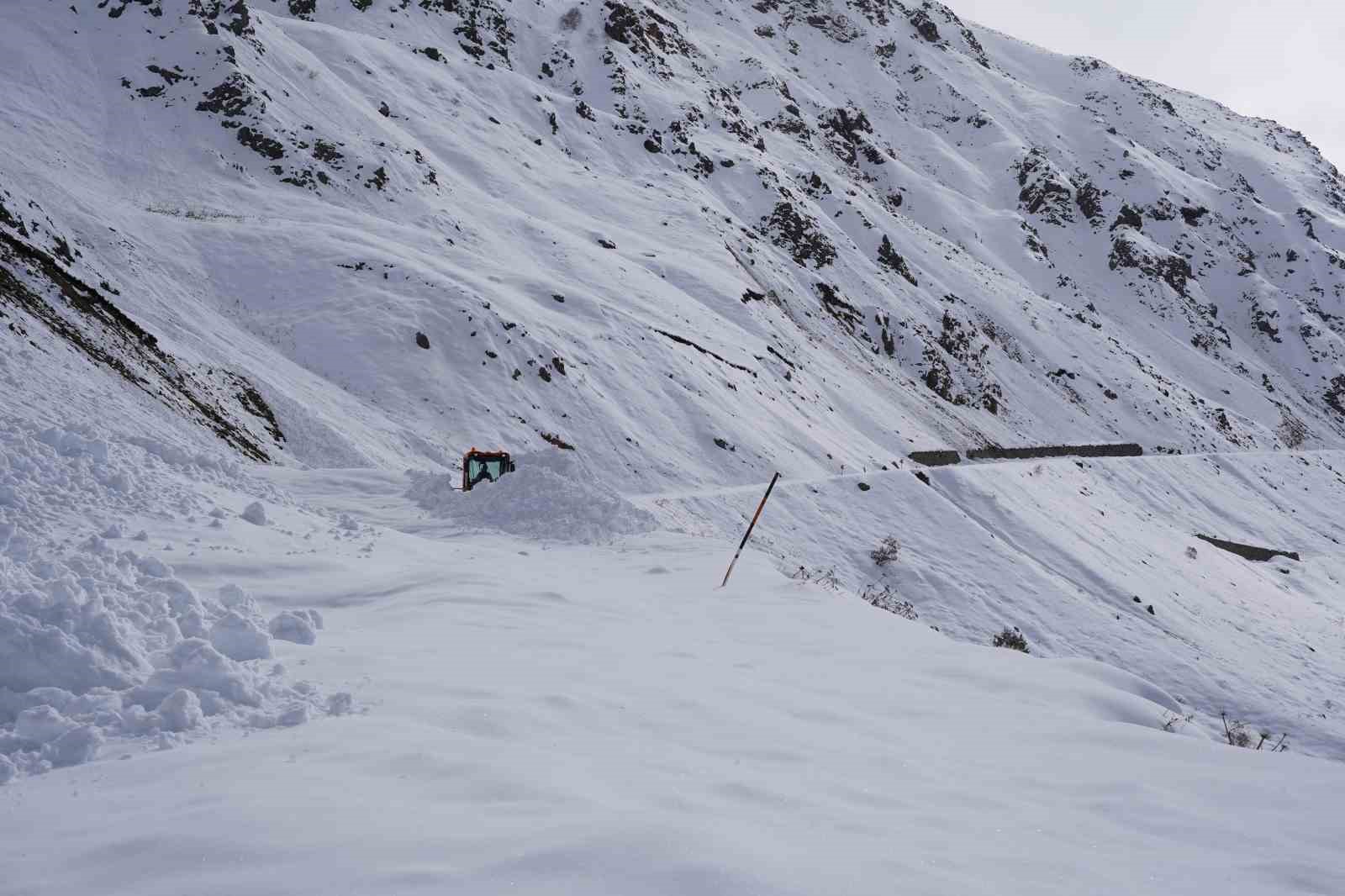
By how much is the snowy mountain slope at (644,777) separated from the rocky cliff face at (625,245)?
36.7 ft

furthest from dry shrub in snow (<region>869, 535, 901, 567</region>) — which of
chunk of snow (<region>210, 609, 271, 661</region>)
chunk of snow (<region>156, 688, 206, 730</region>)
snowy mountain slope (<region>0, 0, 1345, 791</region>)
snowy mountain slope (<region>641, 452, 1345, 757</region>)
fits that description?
chunk of snow (<region>156, 688, 206, 730</region>)

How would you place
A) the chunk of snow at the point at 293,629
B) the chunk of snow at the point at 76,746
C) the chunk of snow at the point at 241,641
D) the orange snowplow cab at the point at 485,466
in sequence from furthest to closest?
the orange snowplow cab at the point at 485,466 < the chunk of snow at the point at 293,629 < the chunk of snow at the point at 241,641 < the chunk of snow at the point at 76,746

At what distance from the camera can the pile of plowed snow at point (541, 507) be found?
42.7ft

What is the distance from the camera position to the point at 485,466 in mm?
15422

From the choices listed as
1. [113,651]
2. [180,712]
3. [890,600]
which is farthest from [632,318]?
[180,712]

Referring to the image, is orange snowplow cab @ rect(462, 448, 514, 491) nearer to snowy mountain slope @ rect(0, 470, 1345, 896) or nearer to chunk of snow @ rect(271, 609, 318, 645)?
snowy mountain slope @ rect(0, 470, 1345, 896)

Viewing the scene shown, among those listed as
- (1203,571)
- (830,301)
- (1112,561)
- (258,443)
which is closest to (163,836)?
(258,443)

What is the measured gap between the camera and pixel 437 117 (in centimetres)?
4456

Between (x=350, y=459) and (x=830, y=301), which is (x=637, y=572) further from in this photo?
(x=830, y=301)

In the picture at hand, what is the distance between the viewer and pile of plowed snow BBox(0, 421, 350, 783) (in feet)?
13.6

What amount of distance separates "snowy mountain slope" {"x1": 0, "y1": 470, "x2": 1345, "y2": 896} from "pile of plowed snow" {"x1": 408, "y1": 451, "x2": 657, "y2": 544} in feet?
14.5

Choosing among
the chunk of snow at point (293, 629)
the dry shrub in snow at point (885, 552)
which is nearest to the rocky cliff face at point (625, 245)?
the dry shrub in snow at point (885, 552)

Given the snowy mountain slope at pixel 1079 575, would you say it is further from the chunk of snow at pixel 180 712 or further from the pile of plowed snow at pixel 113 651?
the chunk of snow at pixel 180 712

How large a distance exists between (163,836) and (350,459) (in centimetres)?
1696
